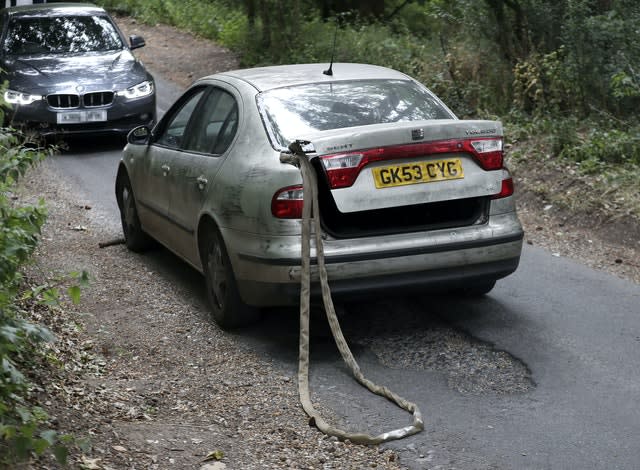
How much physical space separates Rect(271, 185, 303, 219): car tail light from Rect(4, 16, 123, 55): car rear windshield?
959 centimetres

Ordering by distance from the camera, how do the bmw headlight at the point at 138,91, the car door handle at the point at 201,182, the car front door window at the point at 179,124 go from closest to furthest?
1. the car door handle at the point at 201,182
2. the car front door window at the point at 179,124
3. the bmw headlight at the point at 138,91

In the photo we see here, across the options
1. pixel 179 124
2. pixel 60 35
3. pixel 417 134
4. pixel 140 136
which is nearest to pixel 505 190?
pixel 417 134

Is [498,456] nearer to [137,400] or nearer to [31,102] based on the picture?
[137,400]

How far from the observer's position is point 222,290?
6855 mm

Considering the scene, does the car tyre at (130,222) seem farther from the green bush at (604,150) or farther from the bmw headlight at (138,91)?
the bmw headlight at (138,91)

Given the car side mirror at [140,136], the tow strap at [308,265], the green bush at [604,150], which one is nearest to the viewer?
the tow strap at [308,265]

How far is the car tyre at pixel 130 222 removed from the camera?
902cm

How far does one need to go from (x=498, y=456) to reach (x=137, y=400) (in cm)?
202

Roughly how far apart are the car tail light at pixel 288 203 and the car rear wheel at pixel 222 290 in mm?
653

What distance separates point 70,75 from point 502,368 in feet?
31.7

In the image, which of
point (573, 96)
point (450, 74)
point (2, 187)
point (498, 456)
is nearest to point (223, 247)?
point (2, 187)

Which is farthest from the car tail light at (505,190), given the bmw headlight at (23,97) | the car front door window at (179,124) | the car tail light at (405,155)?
the bmw headlight at (23,97)

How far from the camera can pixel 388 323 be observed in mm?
6965

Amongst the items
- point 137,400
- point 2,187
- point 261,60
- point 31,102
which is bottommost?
point 261,60
